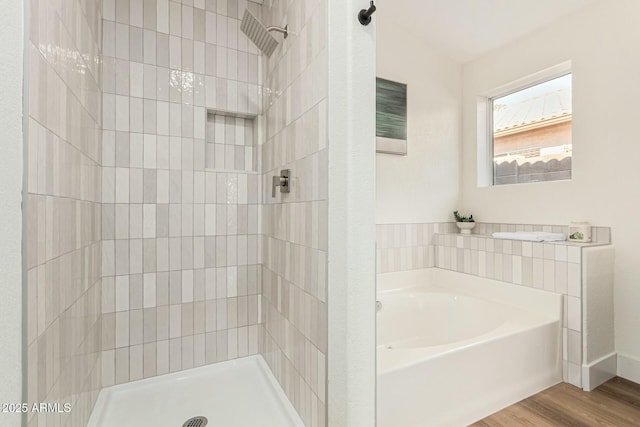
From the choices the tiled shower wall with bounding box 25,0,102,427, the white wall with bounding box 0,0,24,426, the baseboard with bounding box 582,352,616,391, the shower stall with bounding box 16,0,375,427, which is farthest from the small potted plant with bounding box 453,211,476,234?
the white wall with bounding box 0,0,24,426

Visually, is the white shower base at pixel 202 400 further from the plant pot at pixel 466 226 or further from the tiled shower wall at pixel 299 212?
the plant pot at pixel 466 226

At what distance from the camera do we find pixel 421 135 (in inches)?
112

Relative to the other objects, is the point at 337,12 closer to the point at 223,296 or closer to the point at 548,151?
the point at 223,296

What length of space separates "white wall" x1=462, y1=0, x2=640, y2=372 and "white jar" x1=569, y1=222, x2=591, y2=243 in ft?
0.31

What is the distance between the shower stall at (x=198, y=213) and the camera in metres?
1.01

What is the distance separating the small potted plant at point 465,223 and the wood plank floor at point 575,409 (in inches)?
53.1

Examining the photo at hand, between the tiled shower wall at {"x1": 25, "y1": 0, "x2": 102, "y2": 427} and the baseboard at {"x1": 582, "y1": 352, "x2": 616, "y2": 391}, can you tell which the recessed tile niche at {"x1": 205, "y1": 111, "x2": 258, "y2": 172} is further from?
the baseboard at {"x1": 582, "y1": 352, "x2": 616, "y2": 391}

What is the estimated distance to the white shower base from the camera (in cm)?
145

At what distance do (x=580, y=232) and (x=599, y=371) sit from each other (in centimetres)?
91

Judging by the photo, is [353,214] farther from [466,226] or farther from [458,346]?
[466,226]

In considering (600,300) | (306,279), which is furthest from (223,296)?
(600,300)

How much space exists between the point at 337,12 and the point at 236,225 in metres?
1.37

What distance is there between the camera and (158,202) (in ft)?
5.88

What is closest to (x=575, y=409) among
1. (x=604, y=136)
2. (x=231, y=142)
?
Answer: (x=604, y=136)
